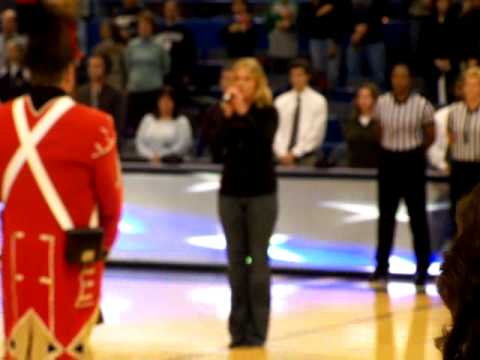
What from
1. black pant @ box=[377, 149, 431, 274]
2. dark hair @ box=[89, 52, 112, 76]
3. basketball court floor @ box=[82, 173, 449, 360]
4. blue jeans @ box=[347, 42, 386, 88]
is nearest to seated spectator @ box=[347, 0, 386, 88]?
blue jeans @ box=[347, 42, 386, 88]

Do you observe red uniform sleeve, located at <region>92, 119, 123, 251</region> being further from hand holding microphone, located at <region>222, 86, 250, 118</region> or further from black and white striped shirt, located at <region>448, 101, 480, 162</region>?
black and white striped shirt, located at <region>448, 101, 480, 162</region>

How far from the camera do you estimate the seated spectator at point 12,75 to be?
14492 mm

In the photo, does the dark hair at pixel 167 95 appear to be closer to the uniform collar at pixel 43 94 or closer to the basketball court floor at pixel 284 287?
the basketball court floor at pixel 284 287

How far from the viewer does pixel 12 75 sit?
1507cm

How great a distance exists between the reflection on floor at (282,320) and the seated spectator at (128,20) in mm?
4851

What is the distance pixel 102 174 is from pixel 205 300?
6.12 meters

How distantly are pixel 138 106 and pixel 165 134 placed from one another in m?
1.70

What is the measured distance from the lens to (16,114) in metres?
4.74

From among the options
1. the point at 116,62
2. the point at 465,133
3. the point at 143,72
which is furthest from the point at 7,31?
the point at 465,133

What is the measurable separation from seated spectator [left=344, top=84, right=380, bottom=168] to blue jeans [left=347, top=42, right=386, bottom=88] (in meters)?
2.44

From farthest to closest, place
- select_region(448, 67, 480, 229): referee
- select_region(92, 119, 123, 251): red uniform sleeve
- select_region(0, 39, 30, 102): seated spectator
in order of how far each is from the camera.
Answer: select_region(0, 39, 30, 102): seated spectator < select_region(448, 67, 480, 229): referee < select_region(92, 119, 123, 251): red uniform sleeve

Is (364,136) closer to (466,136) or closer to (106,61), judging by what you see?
(466,136)

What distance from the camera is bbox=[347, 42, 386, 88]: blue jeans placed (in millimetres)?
15047

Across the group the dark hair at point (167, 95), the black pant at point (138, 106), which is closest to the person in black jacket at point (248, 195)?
the dark hair at point (167, 95)
